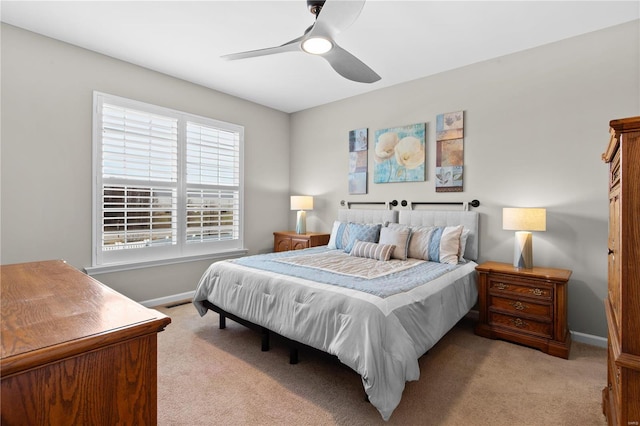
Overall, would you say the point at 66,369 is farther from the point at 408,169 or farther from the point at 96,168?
the point at 408,169

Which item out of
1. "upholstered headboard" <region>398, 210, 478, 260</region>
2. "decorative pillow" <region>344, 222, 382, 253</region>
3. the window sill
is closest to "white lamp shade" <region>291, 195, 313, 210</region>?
the window sill

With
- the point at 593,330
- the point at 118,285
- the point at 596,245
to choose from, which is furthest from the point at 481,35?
the point at 118,285

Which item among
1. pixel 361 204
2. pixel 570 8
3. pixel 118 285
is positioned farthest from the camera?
pixel 361 204

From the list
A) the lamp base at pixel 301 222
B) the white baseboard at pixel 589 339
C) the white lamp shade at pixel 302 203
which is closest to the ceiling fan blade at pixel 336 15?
the white lamp shade at pixel 302 203

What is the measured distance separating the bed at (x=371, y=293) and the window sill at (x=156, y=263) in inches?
41.6

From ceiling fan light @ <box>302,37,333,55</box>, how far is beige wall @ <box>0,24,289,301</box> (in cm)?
244

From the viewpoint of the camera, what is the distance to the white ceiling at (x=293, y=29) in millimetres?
2566

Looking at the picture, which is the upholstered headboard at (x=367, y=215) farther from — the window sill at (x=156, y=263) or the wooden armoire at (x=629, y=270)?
the wooden armoire at (x=629, y=270)

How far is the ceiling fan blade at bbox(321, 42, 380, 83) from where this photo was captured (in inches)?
92.5

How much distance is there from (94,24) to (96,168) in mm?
1377

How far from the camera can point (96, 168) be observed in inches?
132

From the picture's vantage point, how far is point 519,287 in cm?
282

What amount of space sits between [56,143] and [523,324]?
15.6 ft

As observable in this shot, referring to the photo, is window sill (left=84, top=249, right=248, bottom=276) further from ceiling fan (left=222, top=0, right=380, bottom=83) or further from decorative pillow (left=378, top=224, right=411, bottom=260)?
ceiling fan (left=222, top=0, right=380, bottom=83)
